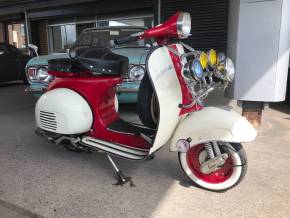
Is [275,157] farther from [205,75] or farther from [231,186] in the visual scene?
[205,75]

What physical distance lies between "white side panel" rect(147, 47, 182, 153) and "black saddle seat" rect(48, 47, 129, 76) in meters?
0.43

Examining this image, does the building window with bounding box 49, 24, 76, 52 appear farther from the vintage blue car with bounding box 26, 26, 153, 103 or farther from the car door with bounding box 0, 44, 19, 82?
the vintage blue car with bounding box 26, 26, 153, 103

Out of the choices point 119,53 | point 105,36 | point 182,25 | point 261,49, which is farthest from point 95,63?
point 105,36

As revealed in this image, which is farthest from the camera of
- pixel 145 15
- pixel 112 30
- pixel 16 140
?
pixel 145 15

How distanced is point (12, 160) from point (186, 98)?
194 centimetres

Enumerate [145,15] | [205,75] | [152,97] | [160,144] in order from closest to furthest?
[205,75] → [160,144] → [152,97] → [145,15]

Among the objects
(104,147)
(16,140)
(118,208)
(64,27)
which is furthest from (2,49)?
(118,208)

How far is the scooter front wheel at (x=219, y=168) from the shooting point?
86.0 inches

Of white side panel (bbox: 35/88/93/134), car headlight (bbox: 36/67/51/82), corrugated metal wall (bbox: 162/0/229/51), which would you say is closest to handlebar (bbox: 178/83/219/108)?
white side panel (bbox: 35/88/93/134)

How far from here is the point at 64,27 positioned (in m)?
11.1

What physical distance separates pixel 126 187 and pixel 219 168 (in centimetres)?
78

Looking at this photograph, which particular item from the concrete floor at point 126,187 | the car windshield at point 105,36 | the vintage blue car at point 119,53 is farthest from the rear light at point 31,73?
the concrete floor at point 126,187

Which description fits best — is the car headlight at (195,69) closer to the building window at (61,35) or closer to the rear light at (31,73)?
the rear light at (31,73)

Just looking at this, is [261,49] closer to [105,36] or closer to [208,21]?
[105,36]
